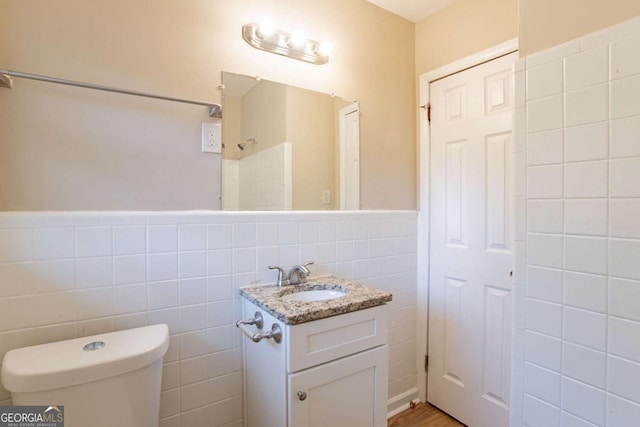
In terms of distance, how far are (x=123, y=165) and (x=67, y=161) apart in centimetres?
17

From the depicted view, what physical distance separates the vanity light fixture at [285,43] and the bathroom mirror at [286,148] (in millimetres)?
155

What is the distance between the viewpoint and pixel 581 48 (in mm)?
914

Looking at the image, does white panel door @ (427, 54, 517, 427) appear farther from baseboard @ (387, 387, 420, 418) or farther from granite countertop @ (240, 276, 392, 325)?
granite countertop @ (240, 276, 392, 325)

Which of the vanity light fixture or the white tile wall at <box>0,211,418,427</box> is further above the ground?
the vanity light fixture

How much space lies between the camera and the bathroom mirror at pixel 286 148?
1412mm

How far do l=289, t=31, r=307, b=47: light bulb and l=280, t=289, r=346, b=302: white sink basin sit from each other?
46.5 inches

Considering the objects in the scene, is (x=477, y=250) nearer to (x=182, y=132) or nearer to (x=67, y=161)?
(x=182, y=132)

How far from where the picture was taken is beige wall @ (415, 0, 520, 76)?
1.61 meters

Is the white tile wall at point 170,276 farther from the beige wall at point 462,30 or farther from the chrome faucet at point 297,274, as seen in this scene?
the beige wall at point 462,30

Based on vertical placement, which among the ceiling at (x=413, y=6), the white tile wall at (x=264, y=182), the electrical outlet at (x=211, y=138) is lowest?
A: the white tile wall at (x=264, y=182)

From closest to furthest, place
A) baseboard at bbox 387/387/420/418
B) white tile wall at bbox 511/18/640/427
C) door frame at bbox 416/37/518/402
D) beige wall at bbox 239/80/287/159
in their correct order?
white tile wall at bbox 511/18/640/427 → beige wall at bbox 239/80/287/159 → baseboard at bbox 387/387/420/418 → door frame at bbox 416/37/518/402

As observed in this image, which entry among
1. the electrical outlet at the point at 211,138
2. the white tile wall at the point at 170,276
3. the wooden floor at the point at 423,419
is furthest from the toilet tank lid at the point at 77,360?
the wooden floor at the point at 423,419

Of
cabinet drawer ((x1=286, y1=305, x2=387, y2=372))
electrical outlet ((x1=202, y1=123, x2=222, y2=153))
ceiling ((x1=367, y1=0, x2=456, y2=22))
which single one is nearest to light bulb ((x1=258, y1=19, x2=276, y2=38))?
electrical outlet ((x1=202, y1=123, x2=222, y2=153))

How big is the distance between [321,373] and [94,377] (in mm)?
684
